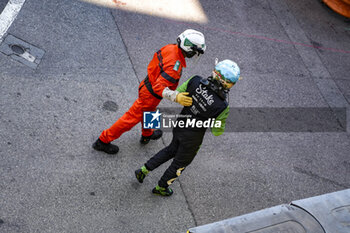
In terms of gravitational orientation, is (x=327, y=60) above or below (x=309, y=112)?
above

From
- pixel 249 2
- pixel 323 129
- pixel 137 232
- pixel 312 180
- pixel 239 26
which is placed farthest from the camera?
pixel 249 2

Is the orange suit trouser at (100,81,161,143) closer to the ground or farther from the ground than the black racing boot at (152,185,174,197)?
farther from the ground

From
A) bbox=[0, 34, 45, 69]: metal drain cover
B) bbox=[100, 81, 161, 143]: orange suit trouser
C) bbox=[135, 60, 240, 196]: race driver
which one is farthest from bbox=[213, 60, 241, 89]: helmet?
bbox=[0, 34, 45, 69]: metal drain cover

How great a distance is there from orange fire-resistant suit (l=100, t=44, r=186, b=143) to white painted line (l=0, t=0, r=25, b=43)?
9.19ft

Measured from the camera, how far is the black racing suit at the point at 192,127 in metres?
3.86

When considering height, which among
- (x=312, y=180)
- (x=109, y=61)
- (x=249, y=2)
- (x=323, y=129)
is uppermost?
(x=249, y=2)

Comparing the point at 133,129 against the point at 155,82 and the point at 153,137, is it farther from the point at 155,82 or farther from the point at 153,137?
the point at 155,82

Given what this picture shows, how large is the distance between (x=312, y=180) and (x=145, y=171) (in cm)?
274

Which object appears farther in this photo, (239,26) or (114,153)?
(239,26)

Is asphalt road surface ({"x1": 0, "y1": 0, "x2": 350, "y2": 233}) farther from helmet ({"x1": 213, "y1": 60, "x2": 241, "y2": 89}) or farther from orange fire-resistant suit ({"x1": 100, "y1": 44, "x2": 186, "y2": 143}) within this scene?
helmet ({"x1": 213, "y1": 60, "x2": 241, "y2": 89})

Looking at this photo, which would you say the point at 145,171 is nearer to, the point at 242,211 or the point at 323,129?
the point at 242,211

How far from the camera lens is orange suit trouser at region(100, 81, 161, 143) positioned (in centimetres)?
450

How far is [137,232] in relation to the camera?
427 cm

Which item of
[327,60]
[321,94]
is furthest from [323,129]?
[327,60]
